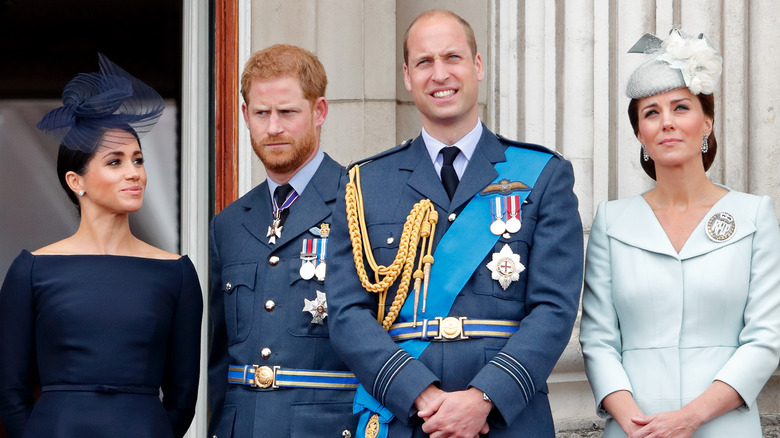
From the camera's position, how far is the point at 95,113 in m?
3.58

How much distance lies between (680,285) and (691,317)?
0.09 m

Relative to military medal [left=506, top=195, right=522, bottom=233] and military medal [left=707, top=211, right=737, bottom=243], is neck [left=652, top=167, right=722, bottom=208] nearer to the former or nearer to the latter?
military medal [left=707, top=211, right=737, bottom=243]

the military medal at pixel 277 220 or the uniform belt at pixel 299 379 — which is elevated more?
the military medal at pixel 277 220

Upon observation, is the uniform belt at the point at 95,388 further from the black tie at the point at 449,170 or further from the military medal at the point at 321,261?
the black tie at the point at 449,170

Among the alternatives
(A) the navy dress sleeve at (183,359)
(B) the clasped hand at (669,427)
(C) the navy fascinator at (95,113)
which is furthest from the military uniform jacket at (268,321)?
(B) the clasped hand at (669,427)

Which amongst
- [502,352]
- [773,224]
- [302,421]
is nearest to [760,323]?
[773,224]

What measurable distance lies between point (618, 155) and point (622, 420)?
157 cm

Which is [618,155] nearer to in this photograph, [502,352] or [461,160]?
[461,160]

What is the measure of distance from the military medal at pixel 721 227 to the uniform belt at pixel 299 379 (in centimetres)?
113

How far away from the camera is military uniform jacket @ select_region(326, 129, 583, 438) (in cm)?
296

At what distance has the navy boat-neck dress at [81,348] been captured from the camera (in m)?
3.36

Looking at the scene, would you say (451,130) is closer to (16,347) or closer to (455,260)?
(455,260)

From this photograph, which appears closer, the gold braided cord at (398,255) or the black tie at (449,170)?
the gold braided cord at (398,255)

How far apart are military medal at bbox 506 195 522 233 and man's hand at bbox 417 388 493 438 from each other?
0.46m
